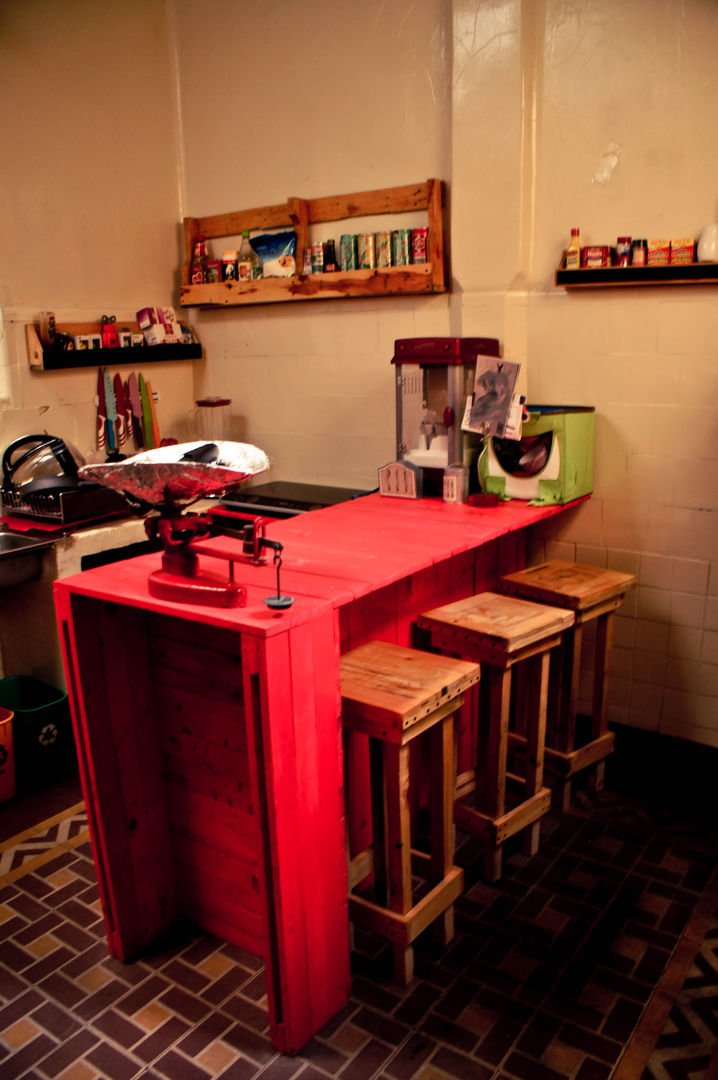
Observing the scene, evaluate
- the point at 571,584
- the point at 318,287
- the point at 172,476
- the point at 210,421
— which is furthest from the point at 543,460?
the point at 210,421

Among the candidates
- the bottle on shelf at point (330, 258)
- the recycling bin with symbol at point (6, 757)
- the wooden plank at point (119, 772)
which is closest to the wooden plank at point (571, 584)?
the wooden plank at point (119, 772)

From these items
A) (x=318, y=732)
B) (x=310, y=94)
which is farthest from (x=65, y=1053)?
(x=310, y=94)

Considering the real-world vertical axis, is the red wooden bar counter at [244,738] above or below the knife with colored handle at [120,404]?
below

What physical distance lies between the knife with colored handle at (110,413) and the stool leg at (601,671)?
2496 mm

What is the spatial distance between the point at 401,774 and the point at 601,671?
49.4 inches

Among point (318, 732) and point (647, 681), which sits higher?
point (318, 732)

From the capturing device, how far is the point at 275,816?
1950 mm

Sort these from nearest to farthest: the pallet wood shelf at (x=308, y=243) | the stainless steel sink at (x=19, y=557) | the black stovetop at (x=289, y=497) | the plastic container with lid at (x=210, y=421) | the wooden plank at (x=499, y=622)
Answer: the wooden plank at (x=499, y=622) → the stainless steel sink at (x=19, y=557) → the pallet wood shelf at (x=308, y=243) → the black stovetop at (x=289, y=497) → the plastic container with lid at (x=210, y=421)

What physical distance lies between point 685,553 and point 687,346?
2.60 feet

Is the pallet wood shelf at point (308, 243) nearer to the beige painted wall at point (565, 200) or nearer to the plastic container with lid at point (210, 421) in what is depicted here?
the beige painted wall at point (565, 200)

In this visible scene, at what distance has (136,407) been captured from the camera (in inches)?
167

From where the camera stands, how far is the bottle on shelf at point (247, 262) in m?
4.18

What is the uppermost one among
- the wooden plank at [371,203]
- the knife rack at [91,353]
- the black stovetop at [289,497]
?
the wooden plank at [371,203]

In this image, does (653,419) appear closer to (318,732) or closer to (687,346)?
(687,346)
